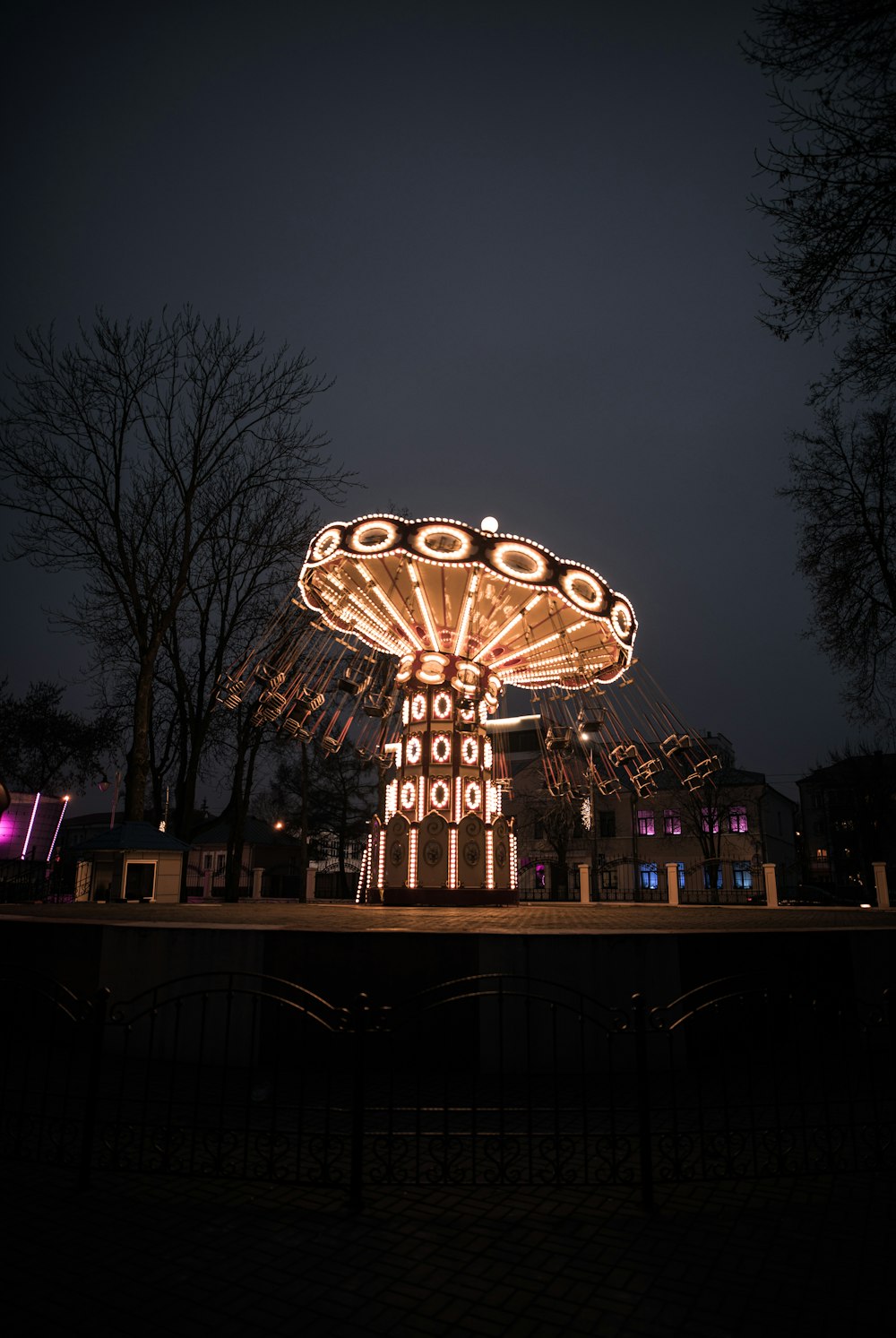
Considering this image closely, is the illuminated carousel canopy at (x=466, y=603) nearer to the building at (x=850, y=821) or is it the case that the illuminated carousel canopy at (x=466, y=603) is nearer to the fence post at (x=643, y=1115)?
the fence post at (x=643, y=1115)

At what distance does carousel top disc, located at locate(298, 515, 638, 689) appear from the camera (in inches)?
685

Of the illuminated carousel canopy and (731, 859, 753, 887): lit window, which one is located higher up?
the illuminated carousel canopy

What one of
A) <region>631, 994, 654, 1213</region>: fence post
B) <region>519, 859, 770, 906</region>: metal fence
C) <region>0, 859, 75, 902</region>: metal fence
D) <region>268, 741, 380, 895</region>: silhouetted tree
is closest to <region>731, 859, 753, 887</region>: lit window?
<region>519, 859, 770, 906</region>: metal fence

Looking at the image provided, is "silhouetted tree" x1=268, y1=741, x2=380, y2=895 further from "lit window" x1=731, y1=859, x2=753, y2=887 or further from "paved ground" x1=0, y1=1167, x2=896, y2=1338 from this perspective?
"paved ground" x1=0, y1=1167, x2=896, y2=1338

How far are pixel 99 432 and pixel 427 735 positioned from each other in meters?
10.5

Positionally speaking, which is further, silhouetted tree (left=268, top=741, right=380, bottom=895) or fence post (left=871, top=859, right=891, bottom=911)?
silhouetted tree (left=268, top=741, right=380, bottom=895)

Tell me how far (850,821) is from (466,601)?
44031 mm

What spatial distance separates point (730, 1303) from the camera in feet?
12.4

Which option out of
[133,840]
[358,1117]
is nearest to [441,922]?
[358,1117]

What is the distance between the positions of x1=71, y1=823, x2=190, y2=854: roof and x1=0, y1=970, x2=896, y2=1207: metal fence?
8.99m

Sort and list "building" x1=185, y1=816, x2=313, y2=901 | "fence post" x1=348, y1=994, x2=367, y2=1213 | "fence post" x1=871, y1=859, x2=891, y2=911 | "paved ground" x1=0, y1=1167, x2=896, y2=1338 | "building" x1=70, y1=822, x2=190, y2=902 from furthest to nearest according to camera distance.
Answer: "building" x1=185, y1=816, x2=313, y2=901 → "fence post" x1=871, y1=859, x2=891, y2=911 → "building" x1=70, y1=822, x2=190, y2=902 → "fence post" x1=348, y1=994, x2=367, y2=1213 → "paved ground" x1=0, y1=1167, x2=896, y2=1338

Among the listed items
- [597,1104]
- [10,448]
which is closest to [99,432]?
[10,448]

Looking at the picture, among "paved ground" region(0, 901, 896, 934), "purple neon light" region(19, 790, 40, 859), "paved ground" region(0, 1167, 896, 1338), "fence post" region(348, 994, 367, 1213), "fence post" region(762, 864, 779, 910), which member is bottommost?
"paved ground" region(0, 1167, 896, 1338)

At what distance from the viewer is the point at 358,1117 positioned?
16.7 feet
